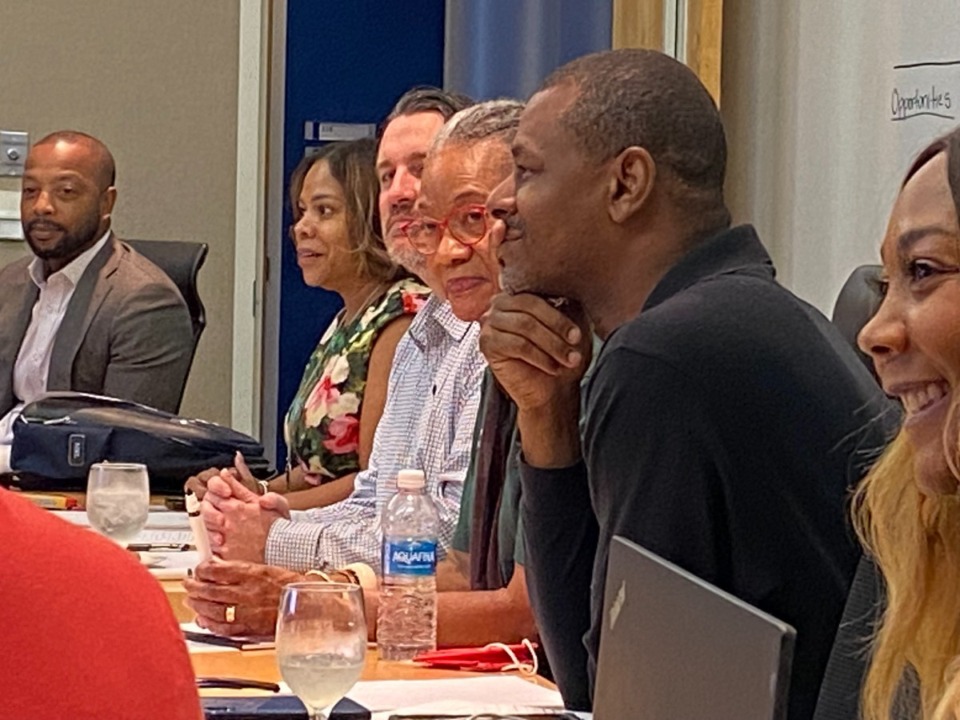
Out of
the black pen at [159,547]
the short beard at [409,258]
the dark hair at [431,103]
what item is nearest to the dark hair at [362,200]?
the short beard at [409,258]

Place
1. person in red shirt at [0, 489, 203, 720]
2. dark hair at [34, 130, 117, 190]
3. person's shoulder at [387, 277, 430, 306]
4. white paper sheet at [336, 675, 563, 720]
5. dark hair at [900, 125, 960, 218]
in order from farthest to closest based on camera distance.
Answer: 1. dark hair at [34, 130, 117, 190]
2. person's shoulder at [387, 277, 430, 306]
3. white paper sheet at [336, 675, 563, 720]
4. dark hair at [900, 125, 960, 218]
5. person in red shirt at [0, 489, 203, 720]

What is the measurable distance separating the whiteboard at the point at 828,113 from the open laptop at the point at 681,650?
88.4 inches

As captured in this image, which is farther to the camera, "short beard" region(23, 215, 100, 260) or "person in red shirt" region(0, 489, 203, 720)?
"short beard" region(23, 215, 100, 260)

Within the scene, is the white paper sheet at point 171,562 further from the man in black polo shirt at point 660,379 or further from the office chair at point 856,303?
the office chair at point 856,303

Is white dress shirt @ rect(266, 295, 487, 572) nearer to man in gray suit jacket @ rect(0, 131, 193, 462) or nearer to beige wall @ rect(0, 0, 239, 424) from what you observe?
man in gray suit jacket @ rect(0, 131, 193, 462)

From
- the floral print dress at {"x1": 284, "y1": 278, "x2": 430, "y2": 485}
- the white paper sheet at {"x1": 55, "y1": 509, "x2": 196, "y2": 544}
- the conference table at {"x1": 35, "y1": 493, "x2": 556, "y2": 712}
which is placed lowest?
the white paper sheet at {"x1": 55, "y1": 509, "x2": 196, "y2": 544}

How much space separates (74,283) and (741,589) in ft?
11.3

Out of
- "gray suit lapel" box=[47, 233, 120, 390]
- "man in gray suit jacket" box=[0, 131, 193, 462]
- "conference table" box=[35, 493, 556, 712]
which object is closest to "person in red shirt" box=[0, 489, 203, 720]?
"conference table" box=[35, 493, 556, 712]

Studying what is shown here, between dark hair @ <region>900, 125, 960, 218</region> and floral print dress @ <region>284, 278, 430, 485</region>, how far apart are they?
1.75 meters

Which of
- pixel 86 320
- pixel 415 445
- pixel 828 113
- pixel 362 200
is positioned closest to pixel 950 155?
pixel 415 445

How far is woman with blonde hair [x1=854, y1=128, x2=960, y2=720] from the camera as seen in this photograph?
125cm

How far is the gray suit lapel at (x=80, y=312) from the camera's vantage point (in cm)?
450

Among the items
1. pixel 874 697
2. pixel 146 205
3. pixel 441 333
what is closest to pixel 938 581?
pixel 874 697

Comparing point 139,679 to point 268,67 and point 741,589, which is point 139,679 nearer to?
point 741,589
